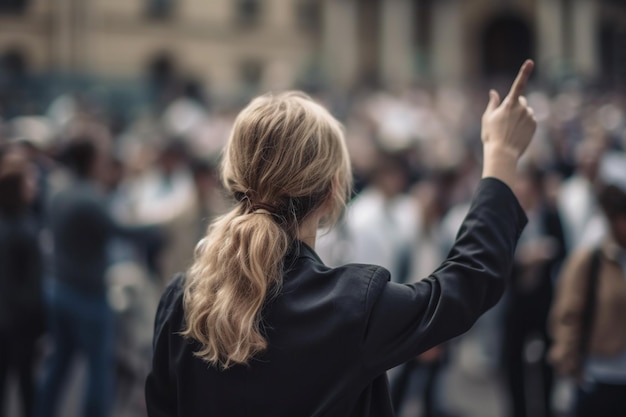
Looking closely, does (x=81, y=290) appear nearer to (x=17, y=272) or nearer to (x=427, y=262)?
(x=17, y=272)

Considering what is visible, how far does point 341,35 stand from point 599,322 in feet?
152

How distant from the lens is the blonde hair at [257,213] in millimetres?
2254

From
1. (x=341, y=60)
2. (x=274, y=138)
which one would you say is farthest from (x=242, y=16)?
(x=274, y=138)

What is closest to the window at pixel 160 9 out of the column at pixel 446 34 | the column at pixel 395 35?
the column at pixel 395 35

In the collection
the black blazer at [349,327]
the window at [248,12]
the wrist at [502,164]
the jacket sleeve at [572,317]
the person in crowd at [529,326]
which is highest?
the wrist at [502,164]

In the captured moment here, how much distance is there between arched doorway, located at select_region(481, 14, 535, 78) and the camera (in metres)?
53.2

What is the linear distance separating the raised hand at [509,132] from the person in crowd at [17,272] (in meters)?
4.87

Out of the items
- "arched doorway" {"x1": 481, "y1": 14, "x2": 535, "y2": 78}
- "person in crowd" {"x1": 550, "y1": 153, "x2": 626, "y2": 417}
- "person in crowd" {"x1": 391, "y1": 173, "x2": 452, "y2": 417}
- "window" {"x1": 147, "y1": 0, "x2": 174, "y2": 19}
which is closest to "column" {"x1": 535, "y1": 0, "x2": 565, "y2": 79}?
"arched doorway" {"x1": 481, "y1": 14, "x2": 535, "y2": 78}

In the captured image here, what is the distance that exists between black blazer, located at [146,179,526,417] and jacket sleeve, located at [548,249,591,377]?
2.66 metres

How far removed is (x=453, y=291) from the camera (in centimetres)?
227

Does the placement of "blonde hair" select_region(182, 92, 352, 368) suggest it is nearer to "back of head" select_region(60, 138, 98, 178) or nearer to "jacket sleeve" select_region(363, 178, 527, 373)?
"jacket sleeve" select_region(363, 178, 527, 373)

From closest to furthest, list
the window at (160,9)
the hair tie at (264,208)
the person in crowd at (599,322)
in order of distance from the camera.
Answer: the hair tie at (264,208), the person in crowd at (599,322), the window at (160,9)

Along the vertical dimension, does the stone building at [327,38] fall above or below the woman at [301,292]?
below

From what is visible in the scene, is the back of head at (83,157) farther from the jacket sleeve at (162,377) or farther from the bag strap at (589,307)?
the jacket sleeve at (162,377)
